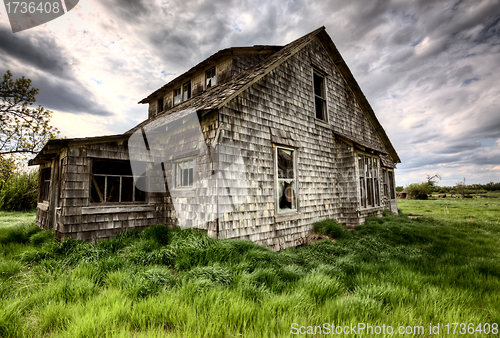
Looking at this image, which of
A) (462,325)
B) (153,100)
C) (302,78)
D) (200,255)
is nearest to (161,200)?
(200,255)

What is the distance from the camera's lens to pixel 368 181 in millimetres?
11680

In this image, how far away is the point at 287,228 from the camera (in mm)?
7328

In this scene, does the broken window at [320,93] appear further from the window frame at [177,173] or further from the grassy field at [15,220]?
the grassy field at [15,220]

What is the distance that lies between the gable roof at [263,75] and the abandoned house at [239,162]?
0.22 feet

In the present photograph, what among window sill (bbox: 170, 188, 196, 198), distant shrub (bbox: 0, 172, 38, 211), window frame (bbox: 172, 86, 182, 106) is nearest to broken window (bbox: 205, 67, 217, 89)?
window frame (bbox: 172, 86, 182, 106)

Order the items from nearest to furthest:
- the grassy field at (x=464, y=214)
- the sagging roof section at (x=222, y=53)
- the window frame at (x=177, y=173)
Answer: the window frame at (x=177, y=173) → the sagging roof section at (x=222, y=53) → the grassy field at (x=464, y=214)

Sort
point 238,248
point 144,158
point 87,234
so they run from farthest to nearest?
point 144,158 → point 87,234 → point 238,248

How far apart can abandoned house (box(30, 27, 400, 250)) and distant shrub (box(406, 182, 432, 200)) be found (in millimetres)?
37185

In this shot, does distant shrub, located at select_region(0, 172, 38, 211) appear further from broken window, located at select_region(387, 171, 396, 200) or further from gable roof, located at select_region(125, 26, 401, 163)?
broken window, located at select_region(387, 171, 396, 200)

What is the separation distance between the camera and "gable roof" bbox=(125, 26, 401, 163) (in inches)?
249

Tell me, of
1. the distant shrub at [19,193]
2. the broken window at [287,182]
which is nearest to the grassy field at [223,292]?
the broken window at [287,182]

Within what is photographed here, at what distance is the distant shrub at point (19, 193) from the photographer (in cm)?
1789

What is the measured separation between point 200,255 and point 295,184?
4298 millimetres

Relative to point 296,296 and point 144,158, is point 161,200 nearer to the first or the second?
point 144,158
